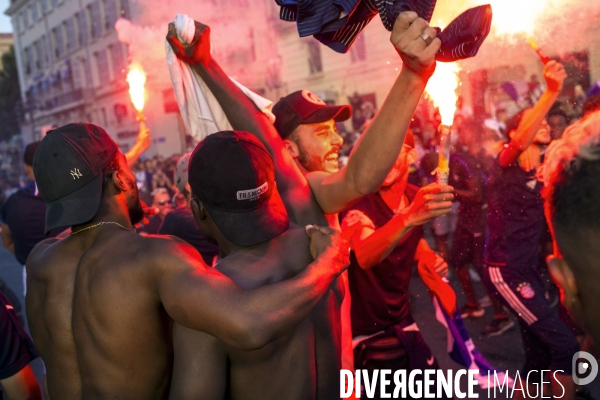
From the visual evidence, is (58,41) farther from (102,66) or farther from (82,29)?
(82,29)

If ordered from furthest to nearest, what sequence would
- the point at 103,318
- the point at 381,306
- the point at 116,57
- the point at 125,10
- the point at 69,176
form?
the point at 116,57 → the point at 125,10 → the point at 381,306 → the point at 69,176 → the point at 103,318

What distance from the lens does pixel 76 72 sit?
3853cm

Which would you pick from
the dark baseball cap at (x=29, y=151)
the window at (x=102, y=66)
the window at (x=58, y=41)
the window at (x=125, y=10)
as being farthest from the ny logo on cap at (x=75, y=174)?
the window at (x=58, y=41)

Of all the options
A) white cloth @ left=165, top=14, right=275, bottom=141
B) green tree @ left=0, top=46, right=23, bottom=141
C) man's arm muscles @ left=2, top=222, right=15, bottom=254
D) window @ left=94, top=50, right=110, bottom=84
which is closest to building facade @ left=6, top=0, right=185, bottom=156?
window @ left=94, top=50, right=110, bottom=84

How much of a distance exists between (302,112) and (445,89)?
771mm

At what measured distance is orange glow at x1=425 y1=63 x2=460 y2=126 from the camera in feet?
7.56

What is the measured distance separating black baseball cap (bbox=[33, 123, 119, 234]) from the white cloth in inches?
26.3

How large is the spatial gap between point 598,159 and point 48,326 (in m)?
1.88

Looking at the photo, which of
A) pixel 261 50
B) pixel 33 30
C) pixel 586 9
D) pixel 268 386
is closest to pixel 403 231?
pixel 268 386

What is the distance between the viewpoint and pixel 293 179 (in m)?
2.61

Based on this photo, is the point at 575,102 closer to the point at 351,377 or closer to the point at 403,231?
the point at 403,231

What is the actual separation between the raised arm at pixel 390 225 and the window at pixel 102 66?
30831mm

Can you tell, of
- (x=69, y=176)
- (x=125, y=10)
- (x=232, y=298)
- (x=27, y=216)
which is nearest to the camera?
(x=232, y=298)

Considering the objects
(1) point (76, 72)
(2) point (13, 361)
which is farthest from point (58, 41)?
(2) point (13, 361)
